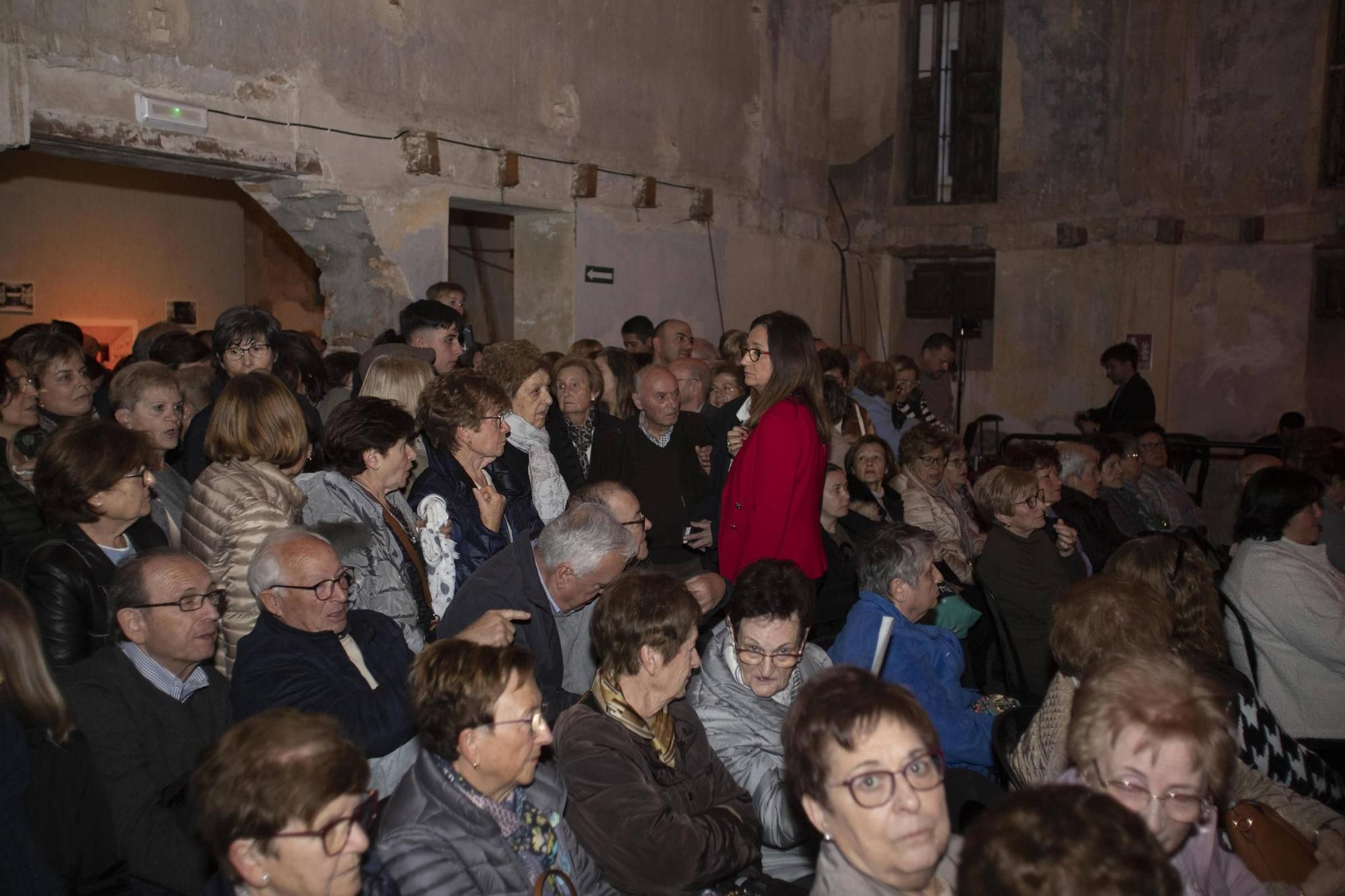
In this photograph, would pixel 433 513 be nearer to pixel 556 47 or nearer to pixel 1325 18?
pixel 556 47

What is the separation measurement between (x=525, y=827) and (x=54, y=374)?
10.1 ft

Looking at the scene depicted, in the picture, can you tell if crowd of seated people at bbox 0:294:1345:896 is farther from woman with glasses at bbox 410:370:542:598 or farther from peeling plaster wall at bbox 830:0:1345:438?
peeling plaster wall at bbox 830:0:1345:438

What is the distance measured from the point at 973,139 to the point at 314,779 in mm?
12109

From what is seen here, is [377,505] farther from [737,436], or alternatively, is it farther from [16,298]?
[16,298]

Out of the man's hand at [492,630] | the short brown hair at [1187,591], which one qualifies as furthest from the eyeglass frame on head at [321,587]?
the short brown hair at [1187,591]

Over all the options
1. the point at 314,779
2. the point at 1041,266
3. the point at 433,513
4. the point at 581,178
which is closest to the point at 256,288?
the point at 581,178

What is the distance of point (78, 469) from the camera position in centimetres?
327

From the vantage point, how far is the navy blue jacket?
277cm

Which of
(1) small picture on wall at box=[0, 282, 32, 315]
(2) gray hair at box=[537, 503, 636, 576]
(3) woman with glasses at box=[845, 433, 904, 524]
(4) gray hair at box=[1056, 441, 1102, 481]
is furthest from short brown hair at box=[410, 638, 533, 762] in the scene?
(1) small picture on wall at box=[0, 282, 32, 315]

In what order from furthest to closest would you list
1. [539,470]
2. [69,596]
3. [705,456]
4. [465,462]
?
1. [705,456]
2. [539,470]
3. [465,462]
4. [69,596]

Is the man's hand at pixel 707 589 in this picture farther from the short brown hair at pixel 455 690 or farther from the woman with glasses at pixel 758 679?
the short brown hair at pixel 455 690

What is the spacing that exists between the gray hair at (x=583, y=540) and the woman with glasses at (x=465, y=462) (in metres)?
0.52

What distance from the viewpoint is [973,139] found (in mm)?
12742

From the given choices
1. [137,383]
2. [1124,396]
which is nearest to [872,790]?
[137,383]
